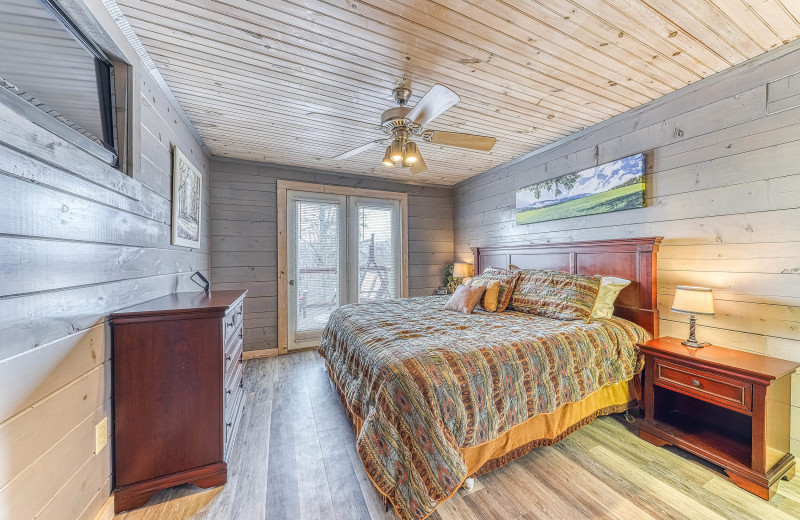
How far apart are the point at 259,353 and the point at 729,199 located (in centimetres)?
457

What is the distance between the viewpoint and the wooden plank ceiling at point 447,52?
156 cm

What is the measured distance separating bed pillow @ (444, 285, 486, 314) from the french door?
185 centimetres

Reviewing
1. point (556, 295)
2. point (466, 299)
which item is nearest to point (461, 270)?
point (466, 299)

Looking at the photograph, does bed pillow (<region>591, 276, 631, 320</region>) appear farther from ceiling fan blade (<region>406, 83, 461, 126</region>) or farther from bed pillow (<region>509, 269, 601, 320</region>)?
ceiling fan blade (<region>406, 83, 461, 126</region>)

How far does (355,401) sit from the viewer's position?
70.3 inches

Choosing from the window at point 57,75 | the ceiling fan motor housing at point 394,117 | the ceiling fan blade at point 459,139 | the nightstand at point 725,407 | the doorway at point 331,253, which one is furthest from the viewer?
the doorway at point 331,253

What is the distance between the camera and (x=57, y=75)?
1.16 meters

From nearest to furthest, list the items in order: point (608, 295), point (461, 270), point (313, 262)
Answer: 1. point (608, 295)
2. point (313, 262)
3. point (461, 270)

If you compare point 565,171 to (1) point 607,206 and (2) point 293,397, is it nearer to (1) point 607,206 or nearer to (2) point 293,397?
(1) point 607,206

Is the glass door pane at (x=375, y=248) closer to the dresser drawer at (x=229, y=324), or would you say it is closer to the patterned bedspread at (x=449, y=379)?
the patterned bedspread at (x=449, y=379)

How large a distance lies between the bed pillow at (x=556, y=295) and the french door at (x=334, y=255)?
2.20 meters

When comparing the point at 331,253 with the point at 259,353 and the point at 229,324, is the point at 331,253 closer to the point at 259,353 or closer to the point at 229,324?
the point at 259,353

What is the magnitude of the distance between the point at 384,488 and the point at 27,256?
5.30ft

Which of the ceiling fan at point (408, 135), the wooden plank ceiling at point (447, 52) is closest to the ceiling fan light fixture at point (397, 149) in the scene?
the ceiling fan at point (408, 135)
